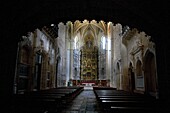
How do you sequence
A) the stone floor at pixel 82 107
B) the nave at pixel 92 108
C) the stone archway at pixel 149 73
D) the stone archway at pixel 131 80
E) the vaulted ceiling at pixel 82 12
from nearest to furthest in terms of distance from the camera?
1. the nave at pixel 92 108
2. the vaulted ceiling at pixel 82 12
3. the stone floor at pixel 82 107
4. the stone archway at pixel 149 73
5. the stone archway at pixel 131 80

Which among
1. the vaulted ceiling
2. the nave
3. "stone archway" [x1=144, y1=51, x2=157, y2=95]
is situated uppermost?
the vaulted ceiling

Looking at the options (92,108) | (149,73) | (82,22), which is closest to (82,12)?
(82,22)

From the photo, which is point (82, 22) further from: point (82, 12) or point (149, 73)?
point (149, 73)

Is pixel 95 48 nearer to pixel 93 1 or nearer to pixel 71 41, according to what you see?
pixel 71 41

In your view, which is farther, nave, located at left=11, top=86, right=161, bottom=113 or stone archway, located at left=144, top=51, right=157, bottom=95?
stone archway, located at left=144, top=51, right=157, bottom=95

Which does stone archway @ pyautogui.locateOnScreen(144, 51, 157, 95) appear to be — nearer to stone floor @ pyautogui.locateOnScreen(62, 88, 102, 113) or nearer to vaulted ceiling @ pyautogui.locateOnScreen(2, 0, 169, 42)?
vaulted ceiling @ pyautogui.locateOnScreen(2, 0, 169, 42)

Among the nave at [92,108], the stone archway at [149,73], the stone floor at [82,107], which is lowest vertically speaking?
the stone floor at [82,107]

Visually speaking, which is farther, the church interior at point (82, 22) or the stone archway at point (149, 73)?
the stone archway at point (149, 73)

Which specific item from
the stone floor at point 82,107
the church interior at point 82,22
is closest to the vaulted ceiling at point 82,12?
the church interior at point 82,22

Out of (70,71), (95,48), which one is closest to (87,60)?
(95,48)

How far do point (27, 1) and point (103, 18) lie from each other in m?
3.52

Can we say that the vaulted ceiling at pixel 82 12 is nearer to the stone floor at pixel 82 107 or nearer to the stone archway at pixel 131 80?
the stone floor at pixel 82 107

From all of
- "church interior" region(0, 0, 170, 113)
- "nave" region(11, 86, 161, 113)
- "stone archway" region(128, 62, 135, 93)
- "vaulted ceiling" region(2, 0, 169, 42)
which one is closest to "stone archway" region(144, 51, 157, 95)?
"church interior" region(0, 0, 170, 113)

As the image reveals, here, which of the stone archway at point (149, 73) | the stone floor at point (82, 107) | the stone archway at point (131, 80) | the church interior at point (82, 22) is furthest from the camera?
the stone archway at point (131, 80)
